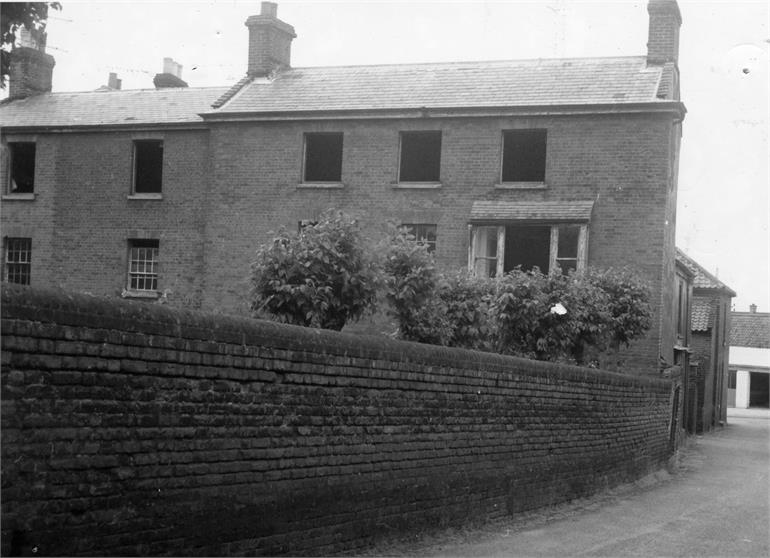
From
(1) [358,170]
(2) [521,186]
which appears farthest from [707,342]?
(1) [358,170]

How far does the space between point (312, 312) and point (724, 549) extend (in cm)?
701

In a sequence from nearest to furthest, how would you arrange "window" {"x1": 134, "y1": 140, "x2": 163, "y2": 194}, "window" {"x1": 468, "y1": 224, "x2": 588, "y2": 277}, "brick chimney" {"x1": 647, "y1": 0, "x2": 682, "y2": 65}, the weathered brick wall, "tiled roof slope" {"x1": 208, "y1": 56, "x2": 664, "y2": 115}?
the weathered brick wall → "window" {"x1": 468, "y1": 224, "x2": 588, "y2": 277} → "tiled roof slope" {"x1": 208, "y1": 56, "x2": 664, "y2": 115} → "brick chimney" {"x1": 647, "y1": 0, "x2": 682, "y2": 65} → "window" {"x1": 134, "y1": 140, "x2": 163, "y2": 194}

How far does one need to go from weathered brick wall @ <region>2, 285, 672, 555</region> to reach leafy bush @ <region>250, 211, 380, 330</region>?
3528mm

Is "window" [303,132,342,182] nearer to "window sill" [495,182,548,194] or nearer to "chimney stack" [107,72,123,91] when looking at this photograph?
"window sill" [495,182,548,194]

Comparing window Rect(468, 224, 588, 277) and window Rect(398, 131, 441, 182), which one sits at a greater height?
window Rect(398, 131, 441, 182)

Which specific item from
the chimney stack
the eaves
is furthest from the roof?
the chimney stack

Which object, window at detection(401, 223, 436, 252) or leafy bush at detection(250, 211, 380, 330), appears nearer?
leafy bush at detection(250, 211, 380, 330)

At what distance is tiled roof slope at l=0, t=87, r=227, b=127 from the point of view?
30.6 m

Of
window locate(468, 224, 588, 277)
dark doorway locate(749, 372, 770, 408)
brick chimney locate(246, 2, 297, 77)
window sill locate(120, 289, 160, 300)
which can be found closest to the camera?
window locate(468, 224, 588, 277)

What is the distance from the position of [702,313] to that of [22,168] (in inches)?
1134

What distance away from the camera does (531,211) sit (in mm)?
26625

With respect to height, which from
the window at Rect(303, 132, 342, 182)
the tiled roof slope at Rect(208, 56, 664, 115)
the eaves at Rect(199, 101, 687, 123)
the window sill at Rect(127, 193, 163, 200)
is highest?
the tiled roof slope at Rect(208, 56, 664, 115)

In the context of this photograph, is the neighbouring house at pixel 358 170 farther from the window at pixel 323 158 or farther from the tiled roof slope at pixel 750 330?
the tiled roof slope at pixel 750 330

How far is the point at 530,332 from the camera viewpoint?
2116cm
